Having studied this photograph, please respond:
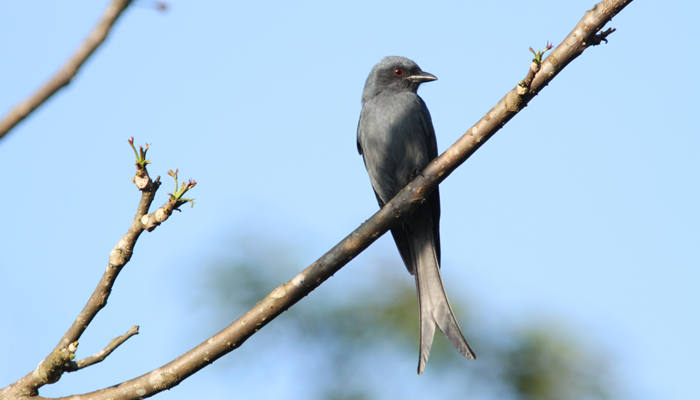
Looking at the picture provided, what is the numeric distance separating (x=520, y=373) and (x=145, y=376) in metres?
5.41

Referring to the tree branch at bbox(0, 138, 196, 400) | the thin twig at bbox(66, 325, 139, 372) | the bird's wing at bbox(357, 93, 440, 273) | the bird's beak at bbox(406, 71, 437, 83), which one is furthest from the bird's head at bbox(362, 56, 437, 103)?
the thin twig at bbox(66, 325, 139, 372)

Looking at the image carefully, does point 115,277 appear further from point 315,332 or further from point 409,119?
point 315,332

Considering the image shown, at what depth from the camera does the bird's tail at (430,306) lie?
4406 millimetres

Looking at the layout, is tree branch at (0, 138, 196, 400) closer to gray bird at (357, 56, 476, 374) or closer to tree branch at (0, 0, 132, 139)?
tree branch at (0, 0, 132, 139)

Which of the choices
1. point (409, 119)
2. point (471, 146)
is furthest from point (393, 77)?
point (471, 146)

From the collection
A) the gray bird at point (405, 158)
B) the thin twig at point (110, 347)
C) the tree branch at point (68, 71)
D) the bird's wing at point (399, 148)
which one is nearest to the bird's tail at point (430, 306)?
Result: the gray bird at point (405, 158)

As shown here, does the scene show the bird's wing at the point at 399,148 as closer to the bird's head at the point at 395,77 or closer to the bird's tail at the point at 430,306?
the bird's tail at the point at 430,306

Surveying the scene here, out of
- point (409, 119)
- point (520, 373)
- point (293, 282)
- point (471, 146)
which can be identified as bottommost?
point (520, 373)

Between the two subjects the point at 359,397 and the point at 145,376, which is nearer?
the point at 145,376

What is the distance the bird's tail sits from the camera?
4.41 metres

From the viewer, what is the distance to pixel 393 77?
22.7 feet

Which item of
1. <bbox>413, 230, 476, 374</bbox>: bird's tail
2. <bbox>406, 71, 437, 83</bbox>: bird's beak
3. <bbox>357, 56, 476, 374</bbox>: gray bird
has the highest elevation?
<bbox>406, 71, 437, 83</bbox>: bird's beak

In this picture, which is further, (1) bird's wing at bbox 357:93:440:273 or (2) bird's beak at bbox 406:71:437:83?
(2) bird's beak at bbox 406:71:437:83

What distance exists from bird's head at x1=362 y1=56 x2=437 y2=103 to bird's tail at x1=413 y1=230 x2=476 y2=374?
1533mm
